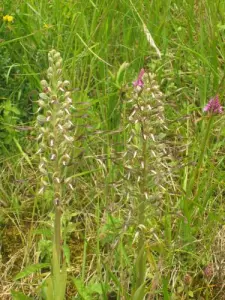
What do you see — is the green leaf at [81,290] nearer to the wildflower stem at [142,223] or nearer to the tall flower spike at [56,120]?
the wildflower stem at [142,223]

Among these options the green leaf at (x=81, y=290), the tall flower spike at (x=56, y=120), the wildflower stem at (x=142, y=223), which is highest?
the tall flower spike at (x=56, y=120)

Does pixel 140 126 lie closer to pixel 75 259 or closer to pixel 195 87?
pixel 75 259

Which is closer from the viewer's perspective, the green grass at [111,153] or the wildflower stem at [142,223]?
the wildflower stem at [142,223]

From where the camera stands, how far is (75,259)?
251cm

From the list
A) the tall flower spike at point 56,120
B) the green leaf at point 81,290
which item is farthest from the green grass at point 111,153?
the tall flower spike at point 56,120

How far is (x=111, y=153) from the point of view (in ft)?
8.21

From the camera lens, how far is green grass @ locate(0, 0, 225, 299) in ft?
7.50

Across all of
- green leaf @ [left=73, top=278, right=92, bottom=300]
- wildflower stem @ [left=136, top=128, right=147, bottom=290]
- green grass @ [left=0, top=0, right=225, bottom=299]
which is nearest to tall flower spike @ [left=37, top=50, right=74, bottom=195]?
green grass @ [left=0, top=0, right=225, bottom=299]

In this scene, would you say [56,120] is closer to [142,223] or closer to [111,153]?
[142,223]

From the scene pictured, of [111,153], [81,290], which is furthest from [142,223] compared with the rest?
[111,153]

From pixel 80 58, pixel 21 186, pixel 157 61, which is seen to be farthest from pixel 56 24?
pixel 21 186

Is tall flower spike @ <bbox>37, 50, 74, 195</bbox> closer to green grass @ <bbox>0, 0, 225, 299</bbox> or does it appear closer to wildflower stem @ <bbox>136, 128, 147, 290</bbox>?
green grass @ <bbox>0, 0, 225, 299</bbox>

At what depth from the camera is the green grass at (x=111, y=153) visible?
7.50ft

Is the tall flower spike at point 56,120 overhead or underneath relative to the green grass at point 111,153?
overhead
